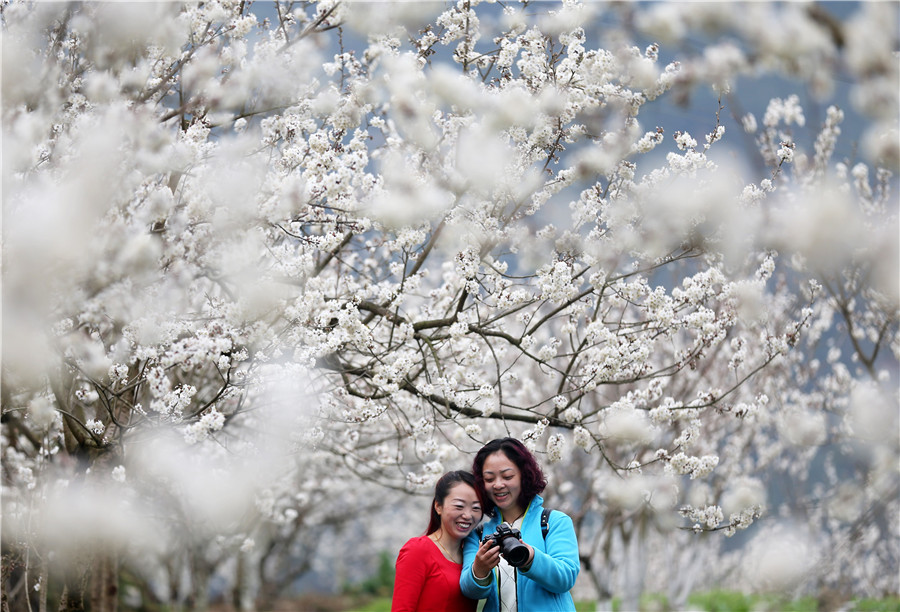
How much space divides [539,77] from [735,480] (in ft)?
18.8

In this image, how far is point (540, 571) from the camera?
2.61 metres

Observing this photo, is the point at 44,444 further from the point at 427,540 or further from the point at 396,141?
the point at 427,540

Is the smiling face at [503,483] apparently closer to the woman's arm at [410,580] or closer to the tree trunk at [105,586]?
the woman's arm at [410,580]

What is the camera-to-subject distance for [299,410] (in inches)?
171

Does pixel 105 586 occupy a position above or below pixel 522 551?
above

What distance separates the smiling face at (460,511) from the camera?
2.84 metres

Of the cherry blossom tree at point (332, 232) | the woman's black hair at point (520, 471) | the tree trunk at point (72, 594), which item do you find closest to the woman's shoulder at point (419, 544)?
the woman's black hair at point (520, 471)

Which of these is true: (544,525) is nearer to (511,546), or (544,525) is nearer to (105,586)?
(511,546)

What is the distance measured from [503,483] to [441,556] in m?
0.34

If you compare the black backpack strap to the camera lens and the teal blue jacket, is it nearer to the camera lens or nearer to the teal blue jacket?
the teal blue jacket

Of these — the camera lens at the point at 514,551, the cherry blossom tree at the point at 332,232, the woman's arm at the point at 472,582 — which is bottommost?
the woman's arm at the point at 472,582

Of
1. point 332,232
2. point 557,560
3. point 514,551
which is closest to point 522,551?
point 514,551

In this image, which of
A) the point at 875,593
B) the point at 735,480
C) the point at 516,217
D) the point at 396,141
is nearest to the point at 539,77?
the point at 516,217

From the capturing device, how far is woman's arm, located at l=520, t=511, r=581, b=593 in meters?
2.61
